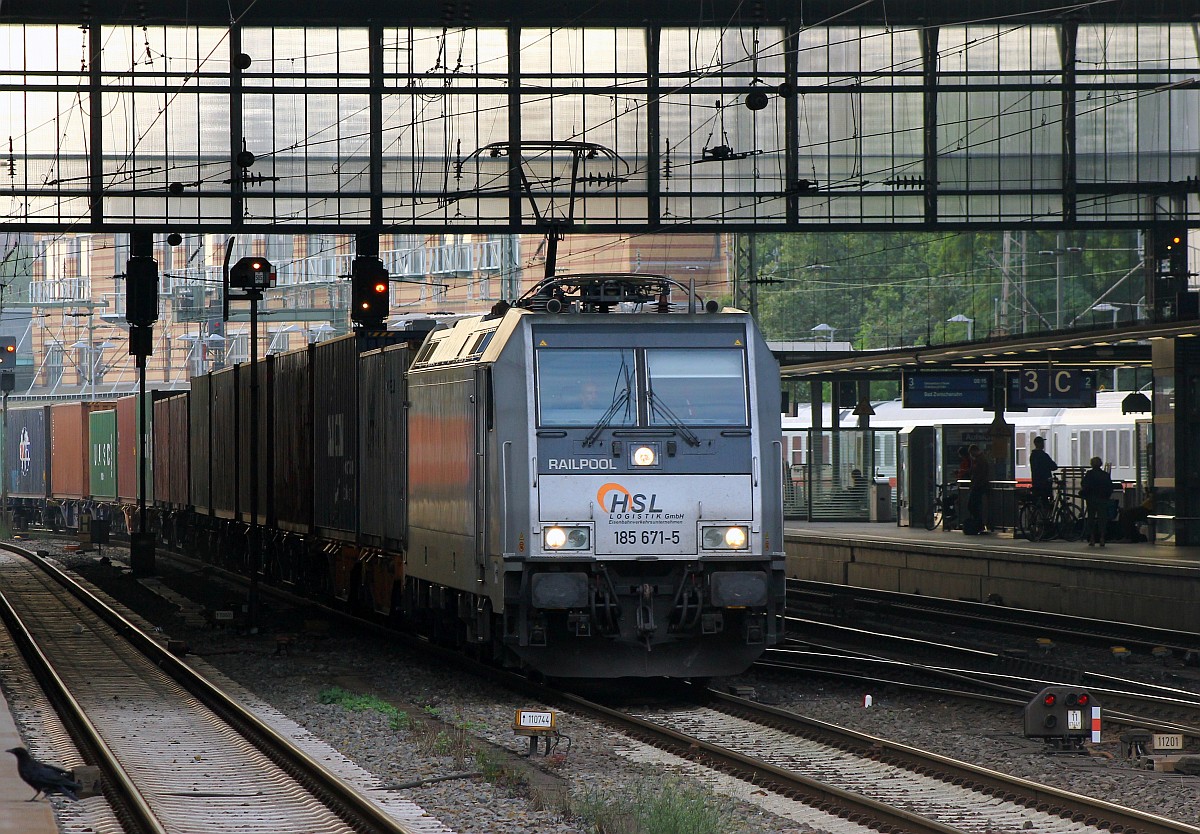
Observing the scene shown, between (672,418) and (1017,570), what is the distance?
12.0 m

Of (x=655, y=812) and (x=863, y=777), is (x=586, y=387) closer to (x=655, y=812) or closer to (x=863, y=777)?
(x=863, y=777)

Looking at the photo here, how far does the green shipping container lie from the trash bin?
20.2 meters

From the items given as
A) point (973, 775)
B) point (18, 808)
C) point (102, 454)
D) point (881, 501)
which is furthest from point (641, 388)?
point (102, 454)

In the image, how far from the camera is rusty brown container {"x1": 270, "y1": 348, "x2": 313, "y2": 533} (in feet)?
86.6

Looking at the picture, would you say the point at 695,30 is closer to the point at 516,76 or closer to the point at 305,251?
the point at 516,76

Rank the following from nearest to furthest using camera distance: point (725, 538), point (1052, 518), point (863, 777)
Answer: point (863, 777) → point (725, 538) → point (1052, 518)

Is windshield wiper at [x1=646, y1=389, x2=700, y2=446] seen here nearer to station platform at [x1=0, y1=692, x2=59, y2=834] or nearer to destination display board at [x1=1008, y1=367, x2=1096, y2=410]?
station platform at [x1=0, y1=692, x2=59, y2=834]

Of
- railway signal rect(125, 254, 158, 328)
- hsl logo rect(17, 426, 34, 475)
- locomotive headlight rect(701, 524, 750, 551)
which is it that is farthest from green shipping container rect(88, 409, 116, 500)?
locomotive headlight rect(701, 524, 750, 551)

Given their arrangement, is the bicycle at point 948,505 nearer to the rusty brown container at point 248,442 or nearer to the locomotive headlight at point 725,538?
the rusty brown container at point 248,442

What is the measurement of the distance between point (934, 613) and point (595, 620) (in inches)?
390

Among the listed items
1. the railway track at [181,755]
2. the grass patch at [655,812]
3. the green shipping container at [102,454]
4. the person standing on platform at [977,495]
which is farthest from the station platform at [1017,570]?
the green shipping container at [102,454]

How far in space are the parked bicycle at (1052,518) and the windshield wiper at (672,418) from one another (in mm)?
16405

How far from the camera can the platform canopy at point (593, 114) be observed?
114ft

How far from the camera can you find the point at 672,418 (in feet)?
47.9
